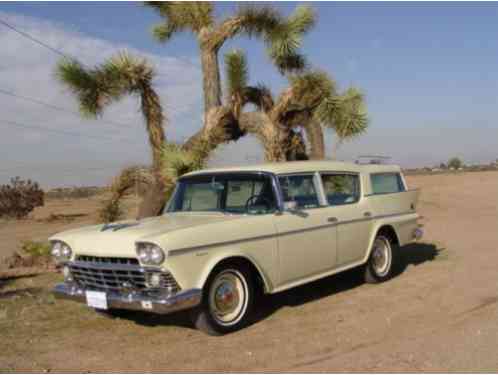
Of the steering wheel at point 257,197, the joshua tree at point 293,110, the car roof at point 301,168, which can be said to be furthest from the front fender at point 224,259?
the joshua tree at point 293,110

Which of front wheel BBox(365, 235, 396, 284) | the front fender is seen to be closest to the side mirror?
the front fender

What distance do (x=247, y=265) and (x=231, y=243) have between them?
0.39 m

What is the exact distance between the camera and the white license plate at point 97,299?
5266 millimetres

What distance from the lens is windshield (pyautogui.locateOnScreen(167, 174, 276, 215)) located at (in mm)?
6238

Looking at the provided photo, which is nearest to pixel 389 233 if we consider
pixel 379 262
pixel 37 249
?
pixel 379 262

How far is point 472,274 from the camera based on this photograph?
8.09 metres

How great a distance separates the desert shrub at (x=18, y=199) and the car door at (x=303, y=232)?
21.8 metres

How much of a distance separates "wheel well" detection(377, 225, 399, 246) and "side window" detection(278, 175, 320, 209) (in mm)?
1574

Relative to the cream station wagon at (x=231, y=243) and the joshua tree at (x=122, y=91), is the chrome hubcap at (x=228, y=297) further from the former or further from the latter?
the joshua tree at (x=122, y=91)

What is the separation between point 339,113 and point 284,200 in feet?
16.1

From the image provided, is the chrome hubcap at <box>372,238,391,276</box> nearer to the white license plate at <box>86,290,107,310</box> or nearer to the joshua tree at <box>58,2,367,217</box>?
the joshua tree at <box>58,2,367,217</box>

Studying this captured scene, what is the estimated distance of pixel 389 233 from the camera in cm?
812

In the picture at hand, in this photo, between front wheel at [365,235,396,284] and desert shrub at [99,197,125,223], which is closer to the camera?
front wheel at [365,235,396,284]

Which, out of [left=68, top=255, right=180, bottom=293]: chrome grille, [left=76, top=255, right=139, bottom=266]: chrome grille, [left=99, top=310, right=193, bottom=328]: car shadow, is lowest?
[left=99, top=310, right=193, bottom=328]: car shadow
